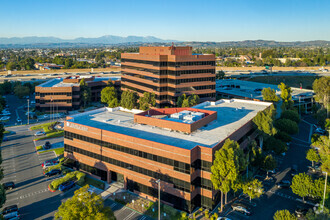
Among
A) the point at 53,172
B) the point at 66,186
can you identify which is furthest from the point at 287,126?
the point at 53,172

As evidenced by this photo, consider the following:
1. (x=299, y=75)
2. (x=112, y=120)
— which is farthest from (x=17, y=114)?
(x=299, y=75)

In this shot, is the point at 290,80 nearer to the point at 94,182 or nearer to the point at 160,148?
the point at 160,148

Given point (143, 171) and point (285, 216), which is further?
point (143, 171)

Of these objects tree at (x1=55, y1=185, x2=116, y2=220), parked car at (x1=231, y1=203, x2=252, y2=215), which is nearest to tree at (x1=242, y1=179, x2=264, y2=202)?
parked car at (x1=231, y1=203, x2=252, y2=215)

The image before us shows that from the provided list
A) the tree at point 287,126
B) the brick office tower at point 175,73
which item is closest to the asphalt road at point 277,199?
the tree at point 287,126

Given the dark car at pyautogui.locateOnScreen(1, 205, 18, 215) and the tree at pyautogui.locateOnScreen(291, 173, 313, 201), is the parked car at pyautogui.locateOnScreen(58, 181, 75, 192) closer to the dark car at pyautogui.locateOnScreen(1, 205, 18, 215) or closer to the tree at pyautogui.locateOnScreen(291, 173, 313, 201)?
the dark car at pyautogui.locateOnScreen(1, 205, 18, 215)

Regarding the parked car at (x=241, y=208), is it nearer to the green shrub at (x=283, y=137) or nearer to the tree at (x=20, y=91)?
the green shrub at (x=283, y=137)
